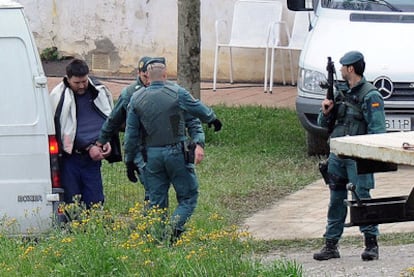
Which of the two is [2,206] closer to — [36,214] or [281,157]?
[36,214]

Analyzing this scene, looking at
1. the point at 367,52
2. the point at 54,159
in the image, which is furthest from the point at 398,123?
the point at 54,159

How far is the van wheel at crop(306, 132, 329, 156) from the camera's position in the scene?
12797 mm

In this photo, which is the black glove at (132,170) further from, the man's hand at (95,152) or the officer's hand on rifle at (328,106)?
the officer's hand on rifle at (328,106)

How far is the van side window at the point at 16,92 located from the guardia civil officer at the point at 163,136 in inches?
30.7

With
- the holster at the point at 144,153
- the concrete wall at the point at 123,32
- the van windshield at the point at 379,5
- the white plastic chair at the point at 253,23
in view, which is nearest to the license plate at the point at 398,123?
the van windshield at the point at 379,5

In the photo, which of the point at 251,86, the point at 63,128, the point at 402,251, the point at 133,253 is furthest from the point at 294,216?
the point at 251,86

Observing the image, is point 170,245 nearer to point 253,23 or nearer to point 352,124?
point 352,124

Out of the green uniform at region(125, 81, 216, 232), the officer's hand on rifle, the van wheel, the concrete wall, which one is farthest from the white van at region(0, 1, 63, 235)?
the concrete wall

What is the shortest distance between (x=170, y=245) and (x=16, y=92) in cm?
207

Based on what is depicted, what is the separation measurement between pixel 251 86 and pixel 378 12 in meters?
6.09

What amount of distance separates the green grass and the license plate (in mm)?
957

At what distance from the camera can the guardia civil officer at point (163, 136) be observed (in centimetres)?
890

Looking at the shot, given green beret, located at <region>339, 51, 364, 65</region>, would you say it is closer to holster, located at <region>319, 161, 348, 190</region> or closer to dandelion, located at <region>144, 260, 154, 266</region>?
holster, located at <region>319, 161, 348, 190</region>

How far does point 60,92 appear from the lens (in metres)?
9.36
